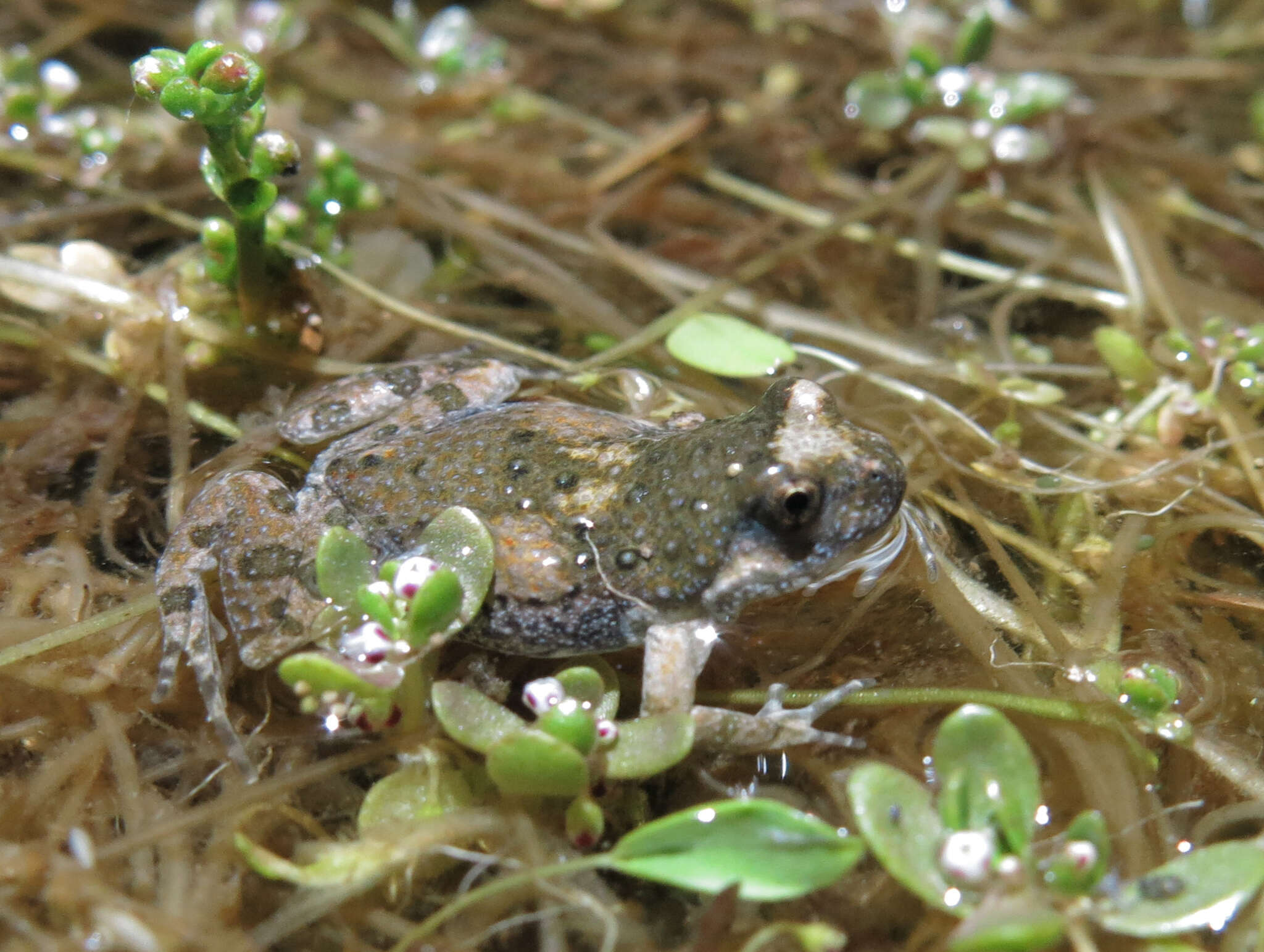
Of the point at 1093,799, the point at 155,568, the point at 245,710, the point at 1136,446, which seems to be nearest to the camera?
the point at 1093,799

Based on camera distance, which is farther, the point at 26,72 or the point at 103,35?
the point at 103,35

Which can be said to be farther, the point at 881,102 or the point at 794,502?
the point at 881,102

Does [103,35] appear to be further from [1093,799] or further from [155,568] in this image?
[1093,799]

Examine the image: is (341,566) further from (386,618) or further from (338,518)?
(338,518)

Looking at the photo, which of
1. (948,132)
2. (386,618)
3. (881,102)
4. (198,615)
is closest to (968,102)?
(948,132)

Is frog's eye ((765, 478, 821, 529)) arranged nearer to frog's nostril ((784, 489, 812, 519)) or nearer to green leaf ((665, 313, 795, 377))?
frog's nostril ((784, 489, 812, 519))

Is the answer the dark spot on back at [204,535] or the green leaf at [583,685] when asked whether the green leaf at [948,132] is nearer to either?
the green leaf at [583,685]

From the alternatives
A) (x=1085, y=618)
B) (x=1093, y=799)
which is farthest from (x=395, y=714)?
(x=1085, y=618)

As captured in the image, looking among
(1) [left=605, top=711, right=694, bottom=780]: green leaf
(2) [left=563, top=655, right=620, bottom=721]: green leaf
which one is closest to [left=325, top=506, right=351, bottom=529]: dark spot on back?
(2) [left=563, top=655, right=620, bottom=721]: green leaf

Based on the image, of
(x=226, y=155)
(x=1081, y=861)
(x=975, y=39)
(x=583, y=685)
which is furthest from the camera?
(x=975, y=39)
